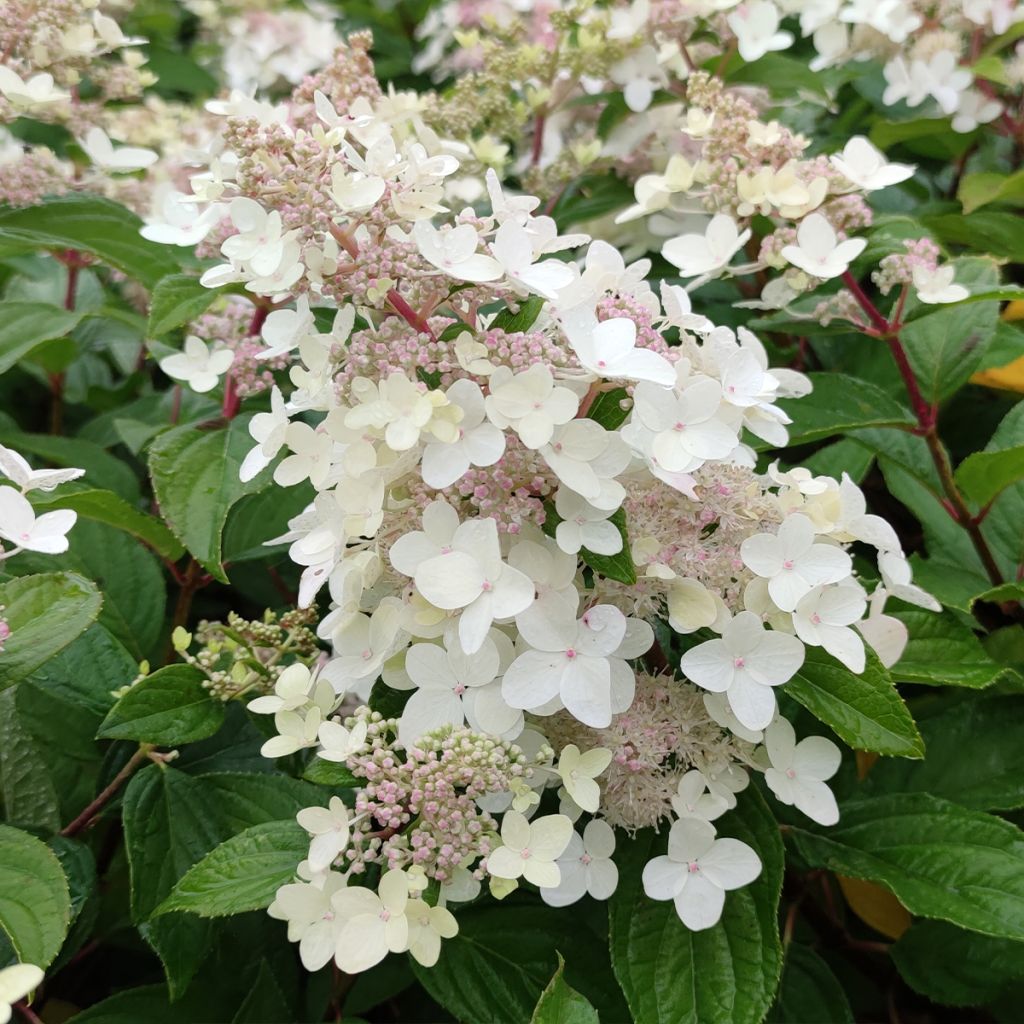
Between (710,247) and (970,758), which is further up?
(710,247)

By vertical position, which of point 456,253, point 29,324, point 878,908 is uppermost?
point 456,253

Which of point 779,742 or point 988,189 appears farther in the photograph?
point 988,189

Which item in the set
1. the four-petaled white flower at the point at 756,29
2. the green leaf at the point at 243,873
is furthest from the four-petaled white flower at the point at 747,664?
the four-petaled white flower at the point at 756,29

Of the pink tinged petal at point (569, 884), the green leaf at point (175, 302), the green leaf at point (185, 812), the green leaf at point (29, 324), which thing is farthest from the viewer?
the green leaf at point (29, 324)

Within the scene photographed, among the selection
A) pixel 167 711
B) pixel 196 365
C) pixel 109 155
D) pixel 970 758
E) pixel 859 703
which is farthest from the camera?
pixel 109 155

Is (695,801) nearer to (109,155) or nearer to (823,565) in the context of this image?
(823,565)

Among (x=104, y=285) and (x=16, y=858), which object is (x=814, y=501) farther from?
(x=104, y=285)

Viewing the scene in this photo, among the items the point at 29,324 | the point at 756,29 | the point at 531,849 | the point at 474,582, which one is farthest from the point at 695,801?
the point at 756,29

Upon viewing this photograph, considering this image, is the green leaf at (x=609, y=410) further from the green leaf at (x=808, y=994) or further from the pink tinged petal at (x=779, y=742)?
the green leaf at (x=808, y=994)
